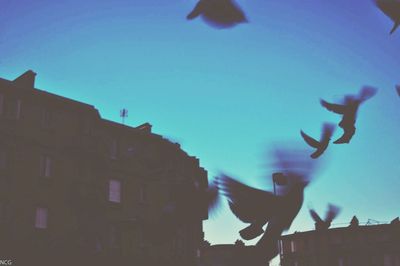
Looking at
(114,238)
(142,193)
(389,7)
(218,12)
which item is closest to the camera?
(218,12)

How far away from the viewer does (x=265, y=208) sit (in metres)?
1.12

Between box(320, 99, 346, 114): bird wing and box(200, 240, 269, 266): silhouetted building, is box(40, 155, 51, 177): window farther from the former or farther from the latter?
box(320, 99, 346, 114): bird wing

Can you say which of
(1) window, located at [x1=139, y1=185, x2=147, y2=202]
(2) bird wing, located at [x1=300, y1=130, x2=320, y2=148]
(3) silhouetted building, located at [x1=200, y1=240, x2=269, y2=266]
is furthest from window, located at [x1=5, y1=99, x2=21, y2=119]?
(2) bird wing, located at [x1=300, y1=130, x2=320, y2=148]

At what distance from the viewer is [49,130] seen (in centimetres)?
2534

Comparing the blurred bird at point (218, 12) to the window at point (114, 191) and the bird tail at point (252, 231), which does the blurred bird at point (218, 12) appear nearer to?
the bird tail at point (252, 231)

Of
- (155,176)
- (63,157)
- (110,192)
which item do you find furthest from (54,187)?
(155,176)

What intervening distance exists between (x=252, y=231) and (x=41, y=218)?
23912 mm

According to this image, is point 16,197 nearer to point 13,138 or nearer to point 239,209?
point 13,138

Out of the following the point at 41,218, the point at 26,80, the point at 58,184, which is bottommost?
the point at 41,218

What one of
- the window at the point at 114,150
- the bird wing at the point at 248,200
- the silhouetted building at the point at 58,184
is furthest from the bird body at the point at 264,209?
the window at the point at 114,150

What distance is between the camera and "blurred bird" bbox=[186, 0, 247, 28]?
90cm

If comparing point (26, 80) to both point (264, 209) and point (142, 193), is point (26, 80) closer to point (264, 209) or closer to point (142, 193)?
point (142, 193)

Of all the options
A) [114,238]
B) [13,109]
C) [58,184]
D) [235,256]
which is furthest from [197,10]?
[114,238]

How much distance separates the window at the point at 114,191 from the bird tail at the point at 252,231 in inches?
1061
